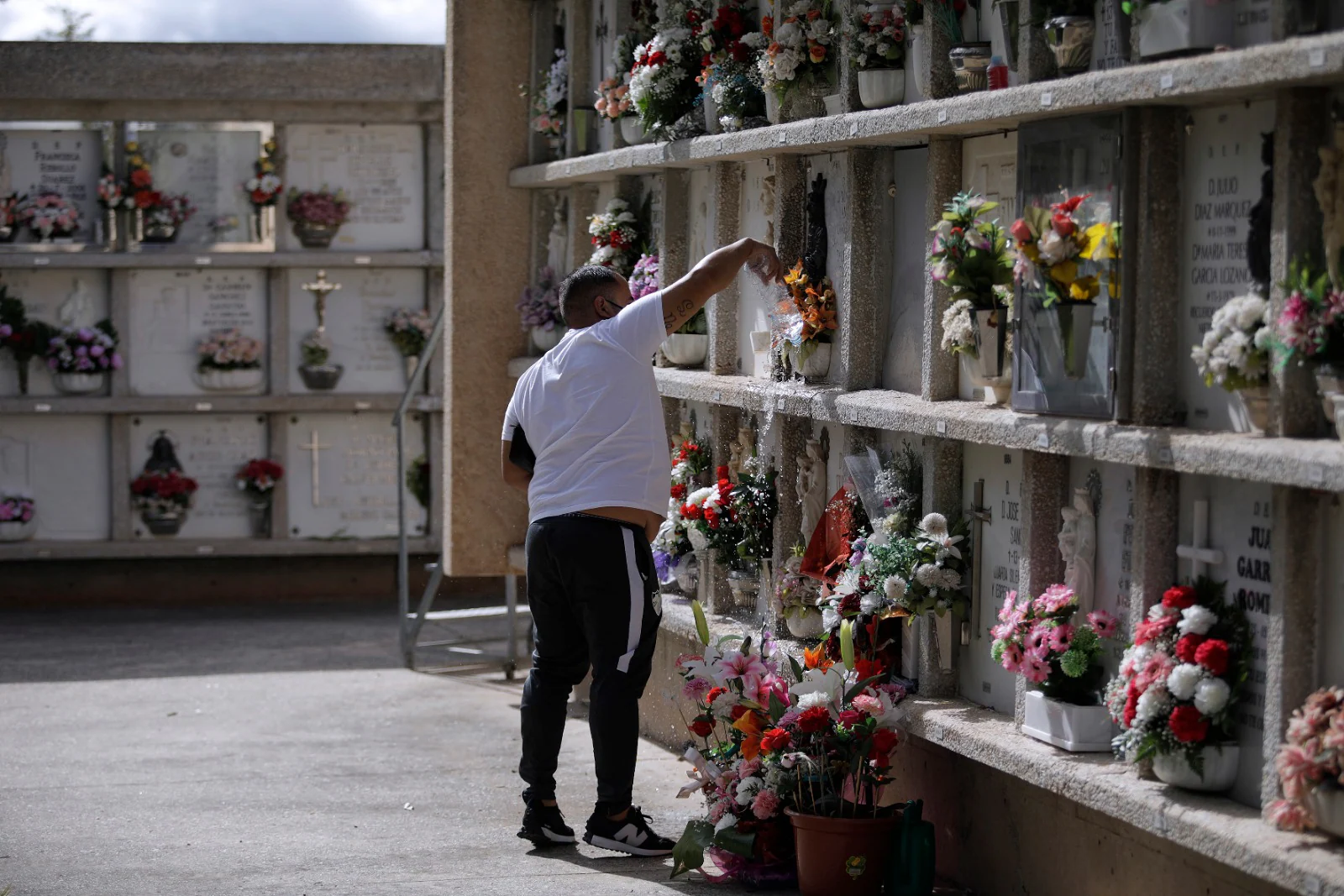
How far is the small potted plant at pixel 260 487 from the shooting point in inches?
380

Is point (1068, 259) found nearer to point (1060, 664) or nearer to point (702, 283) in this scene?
point (1060, 664)

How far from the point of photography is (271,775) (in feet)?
19.0

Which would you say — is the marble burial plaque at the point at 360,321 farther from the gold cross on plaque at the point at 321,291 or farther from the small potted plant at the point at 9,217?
the small potted plant at the point at 9,217

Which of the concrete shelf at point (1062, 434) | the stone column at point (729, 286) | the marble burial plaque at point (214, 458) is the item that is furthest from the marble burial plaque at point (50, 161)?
the concrete shelf at point (1062, 434)

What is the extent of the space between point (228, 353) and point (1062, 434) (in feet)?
21.9

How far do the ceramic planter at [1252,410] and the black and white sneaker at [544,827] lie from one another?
2274 millimetres

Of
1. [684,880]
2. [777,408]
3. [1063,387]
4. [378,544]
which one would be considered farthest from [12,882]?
[378,544]

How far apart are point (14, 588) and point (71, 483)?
0.64 meters

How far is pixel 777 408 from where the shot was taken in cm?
505

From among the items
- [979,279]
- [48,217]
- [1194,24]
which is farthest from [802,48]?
[48,217]

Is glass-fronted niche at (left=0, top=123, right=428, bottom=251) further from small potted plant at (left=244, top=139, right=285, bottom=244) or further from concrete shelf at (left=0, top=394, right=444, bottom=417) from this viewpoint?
concrete shelf at (left=0, top=394, right=444, bottom=417)

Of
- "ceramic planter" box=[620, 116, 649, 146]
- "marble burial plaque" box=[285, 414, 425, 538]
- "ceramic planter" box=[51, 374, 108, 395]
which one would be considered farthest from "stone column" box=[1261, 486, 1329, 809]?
"ceramic planter" box=[51, 374, 108, 395]

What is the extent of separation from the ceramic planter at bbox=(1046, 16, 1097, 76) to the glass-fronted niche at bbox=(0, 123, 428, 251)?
6.46 m

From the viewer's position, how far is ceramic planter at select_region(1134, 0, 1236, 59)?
3.28 meters
